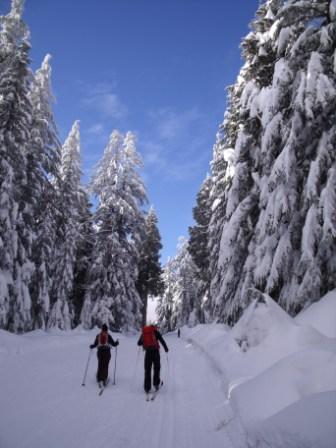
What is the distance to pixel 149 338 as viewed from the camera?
941cm

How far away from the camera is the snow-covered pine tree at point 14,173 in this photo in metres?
16.4

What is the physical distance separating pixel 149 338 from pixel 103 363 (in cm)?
135

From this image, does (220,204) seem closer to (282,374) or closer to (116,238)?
(116,238)

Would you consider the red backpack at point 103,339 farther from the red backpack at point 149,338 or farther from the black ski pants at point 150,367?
the black ski pants at point 150,367

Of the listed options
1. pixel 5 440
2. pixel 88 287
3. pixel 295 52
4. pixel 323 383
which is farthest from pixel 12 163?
pixel 323 383

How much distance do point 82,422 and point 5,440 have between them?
4.52ft

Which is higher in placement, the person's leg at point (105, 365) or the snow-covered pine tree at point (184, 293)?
the snow-covered pine tree at point (184, 293)

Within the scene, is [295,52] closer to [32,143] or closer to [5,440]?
[5,440]

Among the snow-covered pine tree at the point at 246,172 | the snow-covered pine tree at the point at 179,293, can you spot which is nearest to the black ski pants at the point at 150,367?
the snow-covered pine tree at the point at 246,172

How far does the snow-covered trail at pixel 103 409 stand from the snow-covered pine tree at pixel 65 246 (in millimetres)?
13111

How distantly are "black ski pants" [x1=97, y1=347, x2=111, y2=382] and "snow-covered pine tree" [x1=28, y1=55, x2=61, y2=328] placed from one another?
489 inches

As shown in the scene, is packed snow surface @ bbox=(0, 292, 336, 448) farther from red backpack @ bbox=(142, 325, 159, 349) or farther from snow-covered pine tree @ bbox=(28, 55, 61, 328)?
snow-covered pine tree @ bbox=(28, 55, 61, 328)

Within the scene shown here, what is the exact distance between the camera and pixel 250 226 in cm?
1543

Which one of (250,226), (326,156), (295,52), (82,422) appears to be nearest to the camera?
(82,422)
